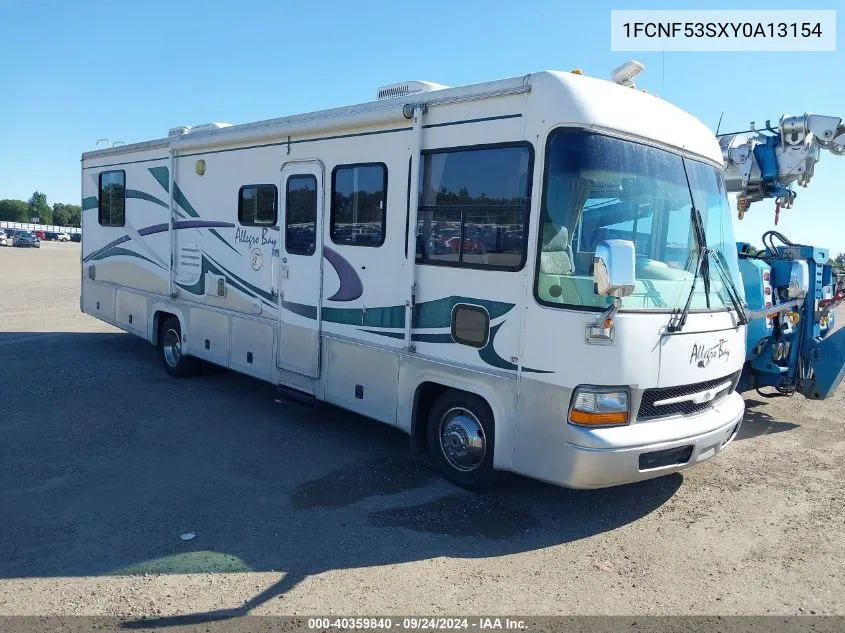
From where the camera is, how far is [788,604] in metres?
3.80

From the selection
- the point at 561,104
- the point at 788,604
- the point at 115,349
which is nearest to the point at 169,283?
the point at 115,349

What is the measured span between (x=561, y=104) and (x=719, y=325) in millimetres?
1949

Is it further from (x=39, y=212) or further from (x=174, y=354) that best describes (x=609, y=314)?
(x=39, y=212)

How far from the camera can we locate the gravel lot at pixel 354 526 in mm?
3744

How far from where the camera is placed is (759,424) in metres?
7.54

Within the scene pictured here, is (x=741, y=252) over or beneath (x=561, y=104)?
beneath

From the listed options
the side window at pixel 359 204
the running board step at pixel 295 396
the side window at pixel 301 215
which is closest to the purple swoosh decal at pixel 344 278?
the side window at pixel 359 204

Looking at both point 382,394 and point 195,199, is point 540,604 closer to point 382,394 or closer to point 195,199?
point 382,394

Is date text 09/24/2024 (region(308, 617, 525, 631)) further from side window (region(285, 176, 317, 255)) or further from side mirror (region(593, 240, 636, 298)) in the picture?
side window (region(285, 176, 317, 255))

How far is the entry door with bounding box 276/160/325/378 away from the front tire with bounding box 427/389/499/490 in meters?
1.59

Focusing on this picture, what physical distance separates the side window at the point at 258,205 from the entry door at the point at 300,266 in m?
0.17

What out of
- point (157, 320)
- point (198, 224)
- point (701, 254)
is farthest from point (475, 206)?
point (157, 320)

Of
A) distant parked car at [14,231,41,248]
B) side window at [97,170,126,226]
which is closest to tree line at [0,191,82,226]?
distant parked car at [14,231,41,248]

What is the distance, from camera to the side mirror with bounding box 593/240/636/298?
12.7 ft
